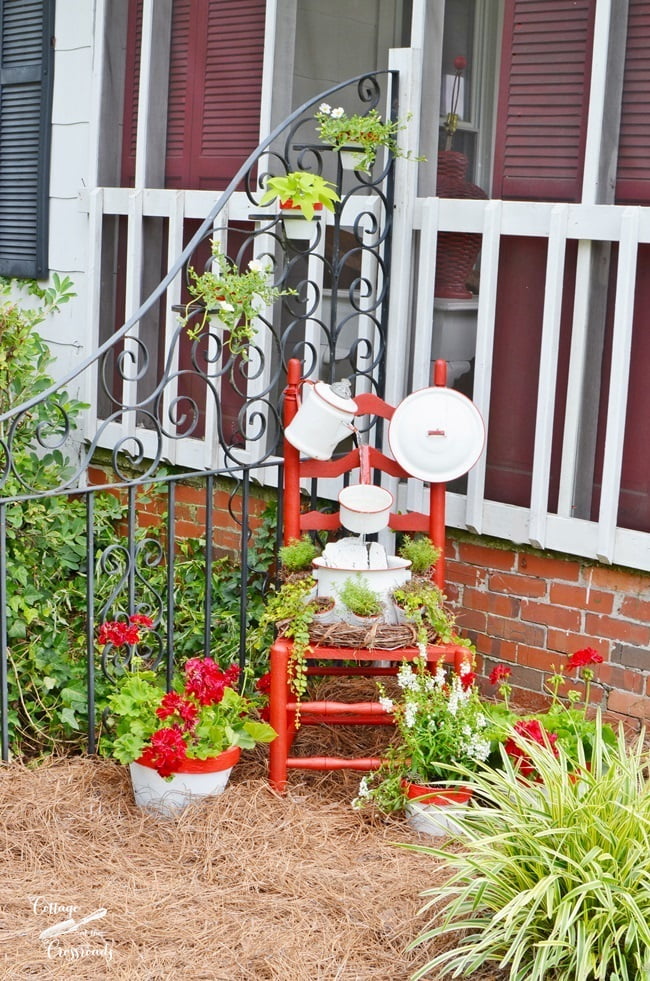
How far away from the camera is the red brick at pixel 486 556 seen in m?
3.97

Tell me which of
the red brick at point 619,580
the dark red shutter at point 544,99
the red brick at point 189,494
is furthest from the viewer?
the red brick at point 189,494

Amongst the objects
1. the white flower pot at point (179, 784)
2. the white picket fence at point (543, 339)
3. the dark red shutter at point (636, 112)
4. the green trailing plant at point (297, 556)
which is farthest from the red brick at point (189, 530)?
the dark red shutter at point (636, 112)

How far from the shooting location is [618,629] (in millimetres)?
3711

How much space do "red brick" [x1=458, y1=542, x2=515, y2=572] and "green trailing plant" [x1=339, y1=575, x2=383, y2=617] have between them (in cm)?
71

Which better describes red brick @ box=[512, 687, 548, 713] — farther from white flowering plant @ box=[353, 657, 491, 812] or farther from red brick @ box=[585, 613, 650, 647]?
white flowering plant @ box=[353, 657, 491, 812]

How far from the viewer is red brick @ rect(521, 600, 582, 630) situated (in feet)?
12.5

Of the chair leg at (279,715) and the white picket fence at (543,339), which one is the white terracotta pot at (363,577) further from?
the white picket fence at (543,339)

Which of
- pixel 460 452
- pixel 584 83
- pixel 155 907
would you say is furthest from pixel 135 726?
pixel 584 83

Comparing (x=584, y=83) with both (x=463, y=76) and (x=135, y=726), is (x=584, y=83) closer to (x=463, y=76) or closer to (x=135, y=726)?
(x=463, y=76)

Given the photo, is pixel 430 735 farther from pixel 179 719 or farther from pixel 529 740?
pixel 179 719

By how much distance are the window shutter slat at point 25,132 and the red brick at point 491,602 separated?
276 centimetres

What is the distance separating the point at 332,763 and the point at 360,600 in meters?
0.49

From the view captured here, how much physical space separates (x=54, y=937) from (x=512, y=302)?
7.80 feet

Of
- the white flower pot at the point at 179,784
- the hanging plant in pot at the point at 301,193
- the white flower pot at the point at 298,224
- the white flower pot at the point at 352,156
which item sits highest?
the white flower pot at the point at 352,156
